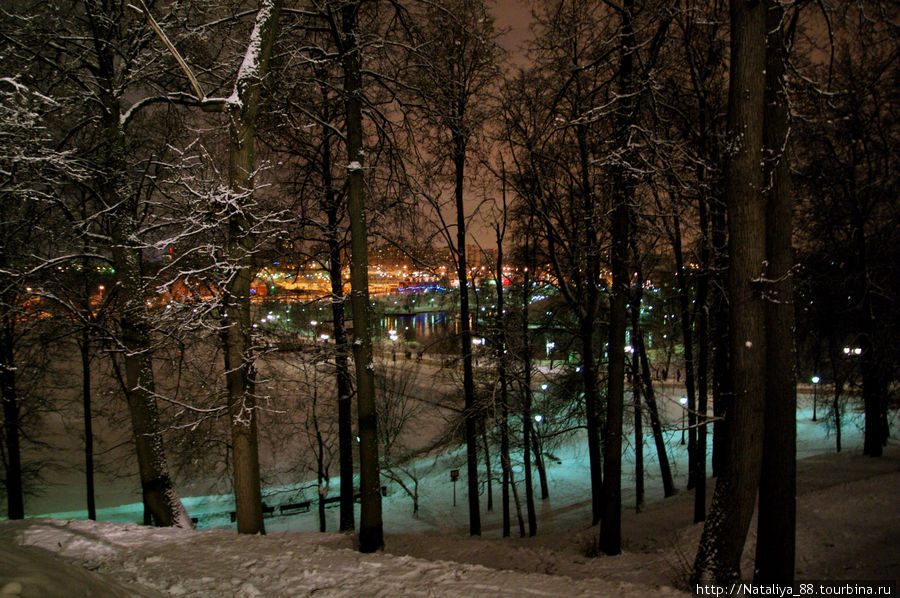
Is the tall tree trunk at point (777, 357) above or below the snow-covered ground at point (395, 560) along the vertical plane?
above

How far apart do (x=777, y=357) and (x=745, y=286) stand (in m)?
0.98

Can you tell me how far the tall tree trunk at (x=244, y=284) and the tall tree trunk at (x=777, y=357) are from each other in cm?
633

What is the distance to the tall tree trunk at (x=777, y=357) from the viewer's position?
510cm

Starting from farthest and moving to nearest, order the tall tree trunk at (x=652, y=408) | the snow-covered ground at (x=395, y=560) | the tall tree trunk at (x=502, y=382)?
the tall tree trunk at (x=652, y=408), the tall tree trunk at (x=502, y=382), the snow-covered ground at (x=395, y=560)

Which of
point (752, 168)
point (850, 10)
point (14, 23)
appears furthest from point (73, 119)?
point (850, 10)

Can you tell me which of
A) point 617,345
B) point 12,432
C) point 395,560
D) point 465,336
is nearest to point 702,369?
point 617,345

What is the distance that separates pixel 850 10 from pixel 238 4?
8.59 meters

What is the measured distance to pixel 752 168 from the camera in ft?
16.6

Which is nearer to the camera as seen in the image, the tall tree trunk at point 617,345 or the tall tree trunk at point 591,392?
the tall tree trunk at point 617,345

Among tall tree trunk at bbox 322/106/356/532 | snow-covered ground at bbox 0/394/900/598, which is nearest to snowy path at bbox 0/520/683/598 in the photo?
snow-covered ground at bbox 0/394/900/598

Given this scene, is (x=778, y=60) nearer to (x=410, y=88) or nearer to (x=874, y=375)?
(x=410, y=88)

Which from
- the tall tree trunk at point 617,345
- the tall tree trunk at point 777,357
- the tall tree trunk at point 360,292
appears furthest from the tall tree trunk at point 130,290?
the tall tree trunk at point 777,357

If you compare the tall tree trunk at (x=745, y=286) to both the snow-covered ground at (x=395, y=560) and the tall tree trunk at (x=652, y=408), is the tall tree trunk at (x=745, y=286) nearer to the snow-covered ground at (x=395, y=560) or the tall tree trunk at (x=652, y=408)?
the snow-covered ground at (x=395, y=560)

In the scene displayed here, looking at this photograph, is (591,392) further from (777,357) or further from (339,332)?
(339,332)
